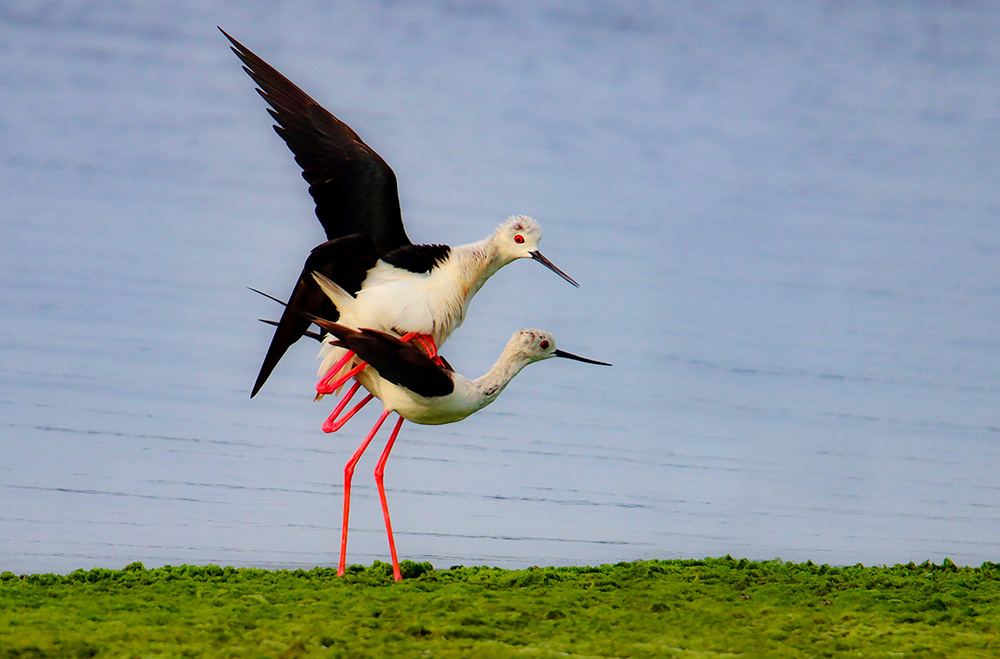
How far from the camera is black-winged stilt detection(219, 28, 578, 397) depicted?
16.9 feet

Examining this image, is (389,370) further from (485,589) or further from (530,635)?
(530,635)

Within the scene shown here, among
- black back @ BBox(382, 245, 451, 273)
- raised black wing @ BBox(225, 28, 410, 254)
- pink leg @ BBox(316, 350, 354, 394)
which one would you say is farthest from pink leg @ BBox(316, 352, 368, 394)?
raised black wing @ BBox(225, 28, 410, 254)

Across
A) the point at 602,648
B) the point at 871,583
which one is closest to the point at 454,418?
the point at 602,648

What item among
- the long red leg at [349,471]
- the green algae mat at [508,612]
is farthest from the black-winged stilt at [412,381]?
the green algae mat at [508,612]

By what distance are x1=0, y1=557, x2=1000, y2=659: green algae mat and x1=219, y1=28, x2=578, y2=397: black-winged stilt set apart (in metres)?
1.23

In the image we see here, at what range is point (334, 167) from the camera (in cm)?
536

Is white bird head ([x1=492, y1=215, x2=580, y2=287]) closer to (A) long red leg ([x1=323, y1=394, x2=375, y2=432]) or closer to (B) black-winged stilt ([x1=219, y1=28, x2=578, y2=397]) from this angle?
(B) black-winged stilt ([x1=219, y1=28, x2=578, y2=397])

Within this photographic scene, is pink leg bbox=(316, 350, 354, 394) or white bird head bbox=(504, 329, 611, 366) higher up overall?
white bird head bbox=(504, 329, 611, 366)

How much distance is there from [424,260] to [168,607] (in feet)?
6.80

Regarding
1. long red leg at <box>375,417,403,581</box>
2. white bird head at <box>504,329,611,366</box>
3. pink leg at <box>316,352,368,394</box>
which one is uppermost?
white bird head at <box>504,329,611,366</box>

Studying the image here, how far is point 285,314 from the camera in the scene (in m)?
5.43

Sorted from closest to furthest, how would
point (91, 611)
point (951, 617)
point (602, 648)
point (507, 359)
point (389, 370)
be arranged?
point (602, 648) → point (91, 611) → point (951, 617) → point (389, 370) → point (507, 359)

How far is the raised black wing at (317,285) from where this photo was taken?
206 inches

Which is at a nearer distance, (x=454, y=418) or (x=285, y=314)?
(x=454, y=418)
